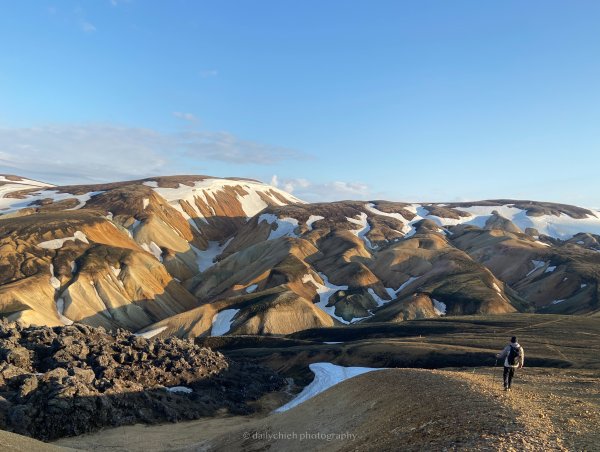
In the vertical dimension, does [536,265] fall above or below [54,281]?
above

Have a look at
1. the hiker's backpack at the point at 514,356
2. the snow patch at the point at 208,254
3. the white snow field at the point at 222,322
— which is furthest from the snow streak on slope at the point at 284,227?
the hiker's backpack at the point at 514,356

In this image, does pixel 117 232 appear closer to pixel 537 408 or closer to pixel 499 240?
pixel 499 240

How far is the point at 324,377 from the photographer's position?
5631 cm

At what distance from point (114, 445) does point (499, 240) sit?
6511 inches

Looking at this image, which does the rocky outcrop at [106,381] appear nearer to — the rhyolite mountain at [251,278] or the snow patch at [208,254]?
the rhyolite mountain at [251,278]

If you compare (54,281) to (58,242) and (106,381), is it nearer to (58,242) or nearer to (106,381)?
(58,242)

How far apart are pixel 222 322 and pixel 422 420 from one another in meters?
85.6

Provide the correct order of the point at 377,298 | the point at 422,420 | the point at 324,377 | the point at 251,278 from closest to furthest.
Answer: the point at 422,420 < the point at 324,377 < the point at 377,298 < the point at 251,278

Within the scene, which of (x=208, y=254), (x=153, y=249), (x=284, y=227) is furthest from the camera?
(x=284, y=227)

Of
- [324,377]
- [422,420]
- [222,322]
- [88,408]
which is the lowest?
[222,322]

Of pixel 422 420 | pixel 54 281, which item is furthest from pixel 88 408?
pixel 54 281

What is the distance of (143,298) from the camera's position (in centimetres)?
11931

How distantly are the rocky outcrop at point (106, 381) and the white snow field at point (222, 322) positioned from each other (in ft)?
127

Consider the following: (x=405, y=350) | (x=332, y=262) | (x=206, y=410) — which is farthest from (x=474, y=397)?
(x=332, y=262)
